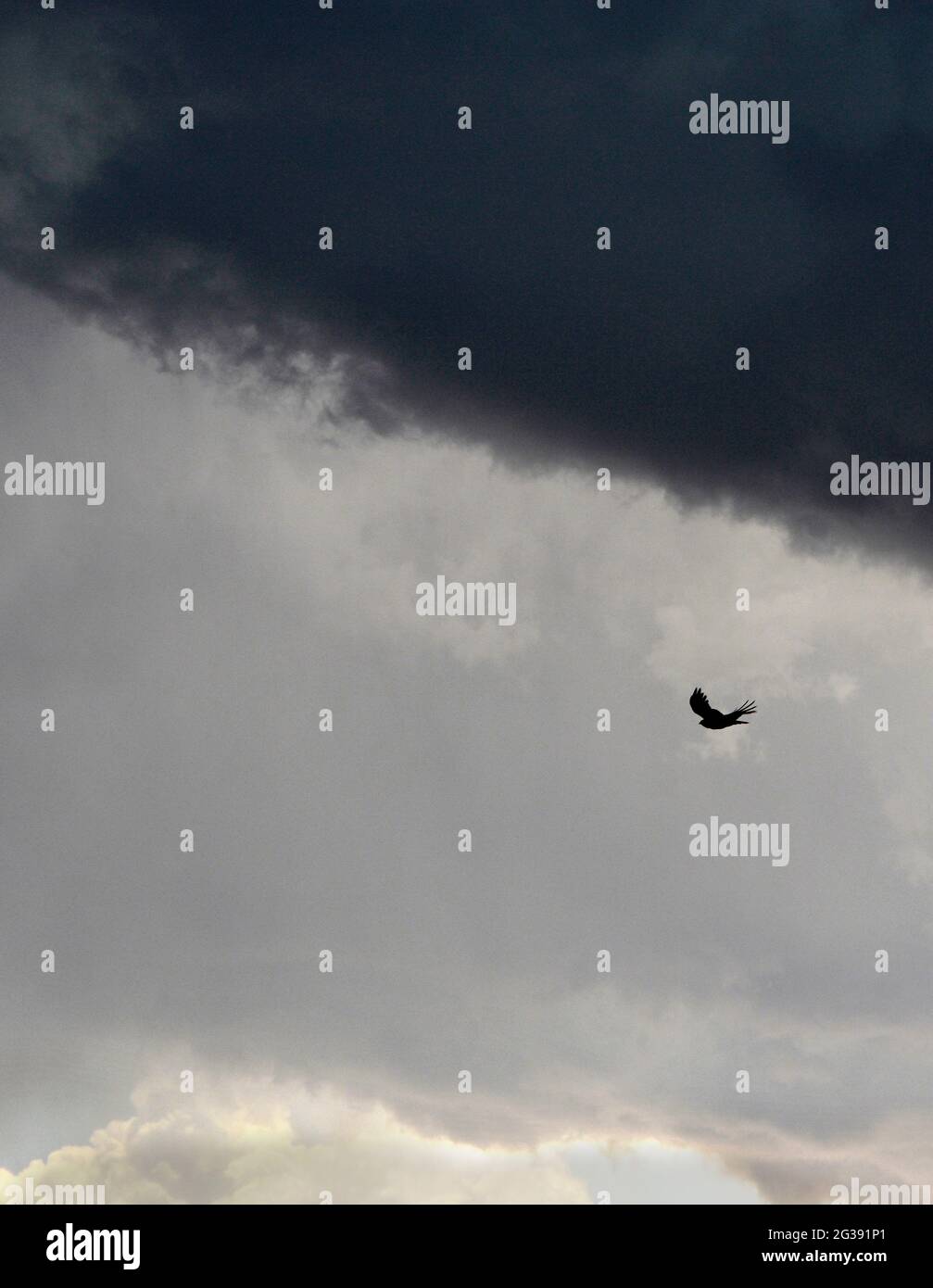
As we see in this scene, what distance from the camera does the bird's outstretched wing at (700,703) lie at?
1559 inches

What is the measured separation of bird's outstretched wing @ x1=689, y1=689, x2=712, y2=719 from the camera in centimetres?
3959

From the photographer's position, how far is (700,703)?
39.8 metres
